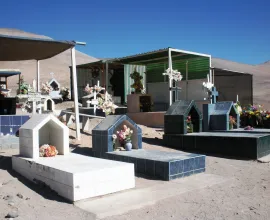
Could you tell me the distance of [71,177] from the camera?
504 cm

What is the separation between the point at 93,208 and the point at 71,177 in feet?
2.03

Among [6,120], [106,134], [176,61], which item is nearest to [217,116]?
[106,134]

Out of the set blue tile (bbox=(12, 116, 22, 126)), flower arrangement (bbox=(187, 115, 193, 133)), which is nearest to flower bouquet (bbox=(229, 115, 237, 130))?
flower arrangement (bbox=(187, 115, 193, 133))

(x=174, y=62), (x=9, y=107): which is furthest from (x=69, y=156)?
(x=174, y=62)

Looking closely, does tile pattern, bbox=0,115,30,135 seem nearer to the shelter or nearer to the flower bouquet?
the flower bouquet

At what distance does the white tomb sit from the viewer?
5137 millimetres

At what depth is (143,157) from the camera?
716cm

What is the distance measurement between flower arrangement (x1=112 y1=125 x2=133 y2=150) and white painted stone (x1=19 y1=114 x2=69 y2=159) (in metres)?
1.37

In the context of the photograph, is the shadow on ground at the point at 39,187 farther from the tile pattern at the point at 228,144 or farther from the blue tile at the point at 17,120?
the tile pattern at the point at 228,144

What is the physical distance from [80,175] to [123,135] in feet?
9.96

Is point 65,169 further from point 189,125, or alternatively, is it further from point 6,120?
point 189,125

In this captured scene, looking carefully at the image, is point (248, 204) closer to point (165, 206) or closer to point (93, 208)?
point (165, 206)

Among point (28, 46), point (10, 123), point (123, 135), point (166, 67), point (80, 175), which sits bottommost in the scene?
point (80, 175)

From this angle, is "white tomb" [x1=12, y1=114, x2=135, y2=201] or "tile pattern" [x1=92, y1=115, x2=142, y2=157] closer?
"white tomb" [x1=12, y1=114, x2=135, y2=201]
